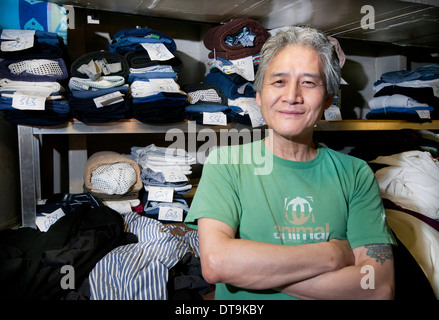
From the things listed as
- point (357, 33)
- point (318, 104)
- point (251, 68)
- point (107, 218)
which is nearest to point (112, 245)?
point (107, 218)

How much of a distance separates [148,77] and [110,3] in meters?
0.38

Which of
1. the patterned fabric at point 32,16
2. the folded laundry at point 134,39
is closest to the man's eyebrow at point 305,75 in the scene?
the folded laundry at point 134,39

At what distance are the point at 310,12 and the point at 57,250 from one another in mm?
1616

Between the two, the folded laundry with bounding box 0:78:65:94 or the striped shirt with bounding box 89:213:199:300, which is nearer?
the striped shirt with bounding box 89:213:199:300

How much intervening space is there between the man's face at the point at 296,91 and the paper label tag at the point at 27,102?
932 millimetres

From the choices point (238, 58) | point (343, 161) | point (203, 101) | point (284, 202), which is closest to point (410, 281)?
point (343, 161)

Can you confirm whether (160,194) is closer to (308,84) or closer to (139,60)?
(139,60)

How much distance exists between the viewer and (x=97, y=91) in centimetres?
143

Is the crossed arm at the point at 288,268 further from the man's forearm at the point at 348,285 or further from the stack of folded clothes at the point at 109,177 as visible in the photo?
the stack of folded clothes at the point at 109,177

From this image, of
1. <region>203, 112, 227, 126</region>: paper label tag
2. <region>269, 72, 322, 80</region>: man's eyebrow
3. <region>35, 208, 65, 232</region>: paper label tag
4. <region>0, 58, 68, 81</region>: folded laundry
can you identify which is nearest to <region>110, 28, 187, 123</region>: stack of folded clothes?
<region>203, 112, 227, 126</region>: paper label tag

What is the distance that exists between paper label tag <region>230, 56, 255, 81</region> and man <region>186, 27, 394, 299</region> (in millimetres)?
665

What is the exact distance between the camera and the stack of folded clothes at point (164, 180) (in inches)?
63.6

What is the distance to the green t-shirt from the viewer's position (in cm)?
90

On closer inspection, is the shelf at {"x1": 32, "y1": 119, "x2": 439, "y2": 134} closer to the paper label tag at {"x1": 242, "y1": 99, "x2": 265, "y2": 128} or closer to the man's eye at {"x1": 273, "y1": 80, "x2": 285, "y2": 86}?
the paper label tag at {"x1": 242, "y1": 99, "x2": 265, "y2": 128}
